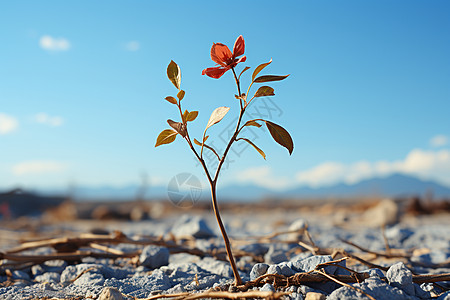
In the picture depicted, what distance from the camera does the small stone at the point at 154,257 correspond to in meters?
2.56

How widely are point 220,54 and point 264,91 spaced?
0.22m

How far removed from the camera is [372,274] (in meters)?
1.72

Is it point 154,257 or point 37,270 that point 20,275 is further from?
point 154,257

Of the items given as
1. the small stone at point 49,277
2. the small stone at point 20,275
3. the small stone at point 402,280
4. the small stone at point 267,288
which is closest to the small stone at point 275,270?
the small stone at point 267,288

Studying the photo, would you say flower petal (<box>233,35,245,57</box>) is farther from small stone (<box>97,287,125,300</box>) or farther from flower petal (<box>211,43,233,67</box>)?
small stone (<box>97,287,125,300</box>)

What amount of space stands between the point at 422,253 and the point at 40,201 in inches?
688

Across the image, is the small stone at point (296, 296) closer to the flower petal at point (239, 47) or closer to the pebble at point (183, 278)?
the pebble at point (183, 278)

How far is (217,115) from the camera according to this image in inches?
57.4

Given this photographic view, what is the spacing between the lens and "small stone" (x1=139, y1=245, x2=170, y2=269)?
2564 mm

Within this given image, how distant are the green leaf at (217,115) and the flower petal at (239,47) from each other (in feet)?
0.70

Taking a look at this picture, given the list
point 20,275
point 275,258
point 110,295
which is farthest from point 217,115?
point 20,275

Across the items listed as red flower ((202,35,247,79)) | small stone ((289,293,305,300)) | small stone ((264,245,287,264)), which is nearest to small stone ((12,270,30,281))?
small stone ((264,245,287,264))

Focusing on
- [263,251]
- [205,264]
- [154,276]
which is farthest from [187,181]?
[263,251]

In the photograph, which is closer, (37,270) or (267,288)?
(267,288)
